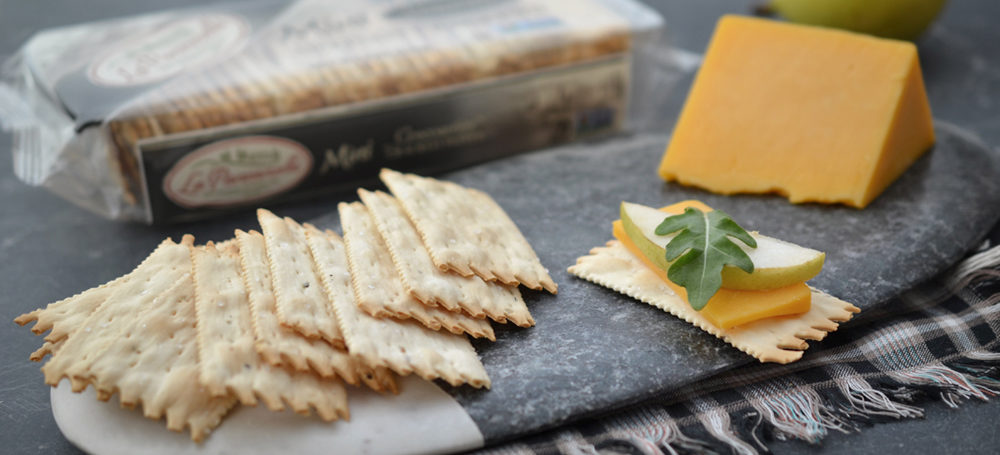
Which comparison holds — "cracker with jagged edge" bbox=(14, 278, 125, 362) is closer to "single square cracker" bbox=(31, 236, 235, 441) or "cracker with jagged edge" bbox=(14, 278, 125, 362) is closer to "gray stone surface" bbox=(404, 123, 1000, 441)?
"single square cracker" bbox=(31, 236, 235, 441)

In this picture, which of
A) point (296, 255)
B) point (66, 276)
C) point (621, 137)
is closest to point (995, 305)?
point (621, 137)

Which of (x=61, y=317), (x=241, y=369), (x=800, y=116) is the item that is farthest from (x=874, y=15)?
(x=61, y=317)

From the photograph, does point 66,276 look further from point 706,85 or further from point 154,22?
point 706,85

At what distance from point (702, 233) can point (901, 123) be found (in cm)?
103

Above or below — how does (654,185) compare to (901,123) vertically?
below

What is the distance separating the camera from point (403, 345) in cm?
199

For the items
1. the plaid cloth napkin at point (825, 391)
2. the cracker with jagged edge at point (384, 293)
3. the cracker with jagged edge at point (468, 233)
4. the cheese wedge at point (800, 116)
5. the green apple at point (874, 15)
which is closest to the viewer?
the plaid cloth napkin at point (825, 391)

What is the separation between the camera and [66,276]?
2.69 m

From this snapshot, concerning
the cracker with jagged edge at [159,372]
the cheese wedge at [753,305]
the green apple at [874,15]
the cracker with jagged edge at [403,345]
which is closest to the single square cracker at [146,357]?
the cracker with jagged edge at [159,372]

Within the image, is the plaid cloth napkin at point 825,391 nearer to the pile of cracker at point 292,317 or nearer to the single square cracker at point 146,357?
the pile of cracker at point 292,317

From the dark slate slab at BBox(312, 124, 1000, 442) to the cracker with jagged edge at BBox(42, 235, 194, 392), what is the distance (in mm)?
583

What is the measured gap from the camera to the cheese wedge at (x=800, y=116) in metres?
2.72

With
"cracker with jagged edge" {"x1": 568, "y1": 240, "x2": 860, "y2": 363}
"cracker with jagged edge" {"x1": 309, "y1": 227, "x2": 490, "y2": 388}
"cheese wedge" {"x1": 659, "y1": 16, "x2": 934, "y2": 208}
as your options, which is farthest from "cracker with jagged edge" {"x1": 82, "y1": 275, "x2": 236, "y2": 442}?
"cheese wedge" {"x1": 659, "y1": 16, "x2": 934, "y2": 208}

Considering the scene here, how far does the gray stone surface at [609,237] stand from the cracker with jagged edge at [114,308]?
0.78 metres
